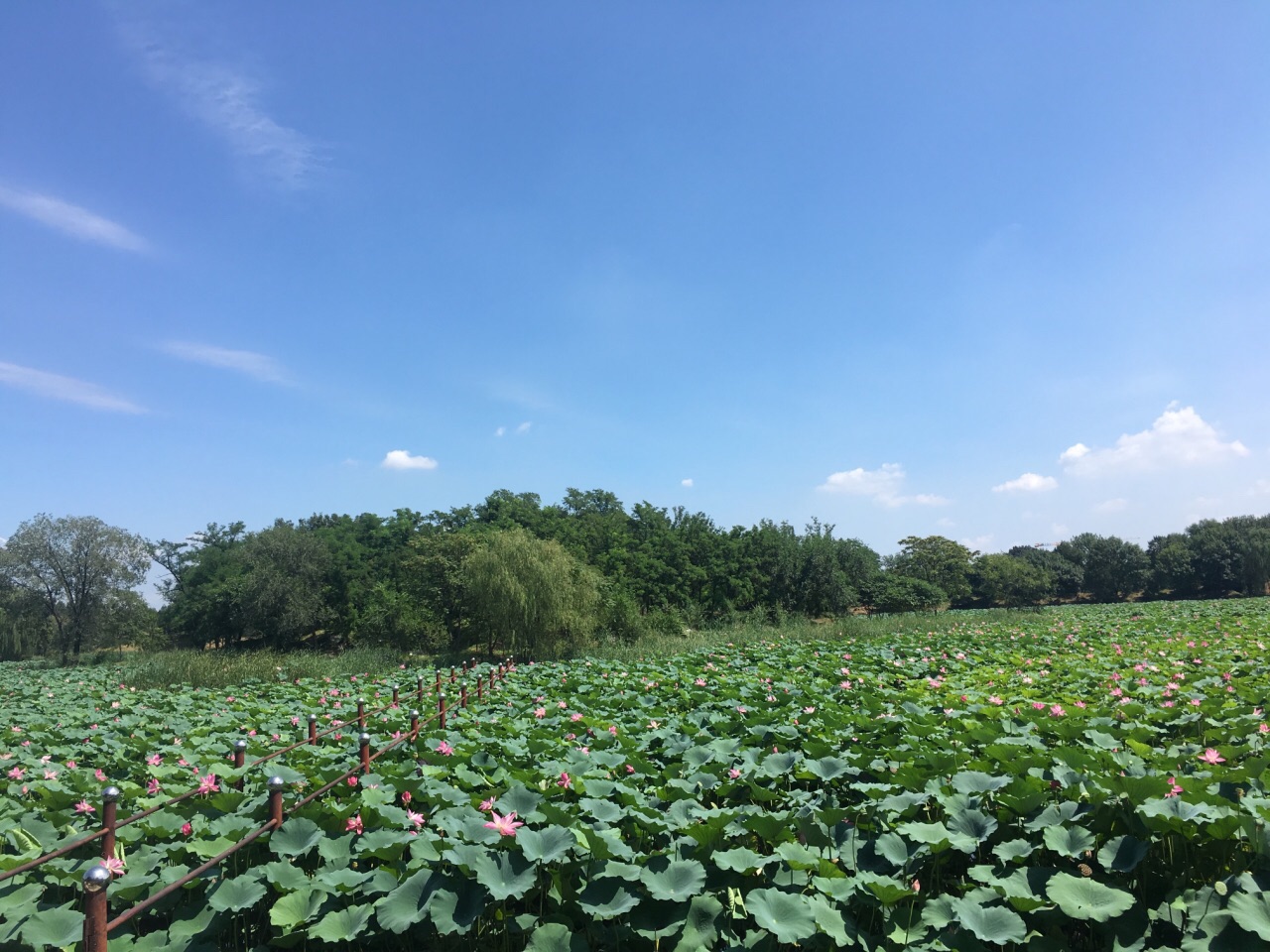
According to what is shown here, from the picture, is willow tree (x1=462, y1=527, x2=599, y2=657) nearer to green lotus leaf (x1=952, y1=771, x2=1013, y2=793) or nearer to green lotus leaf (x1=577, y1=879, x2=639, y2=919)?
green lotus leaf (x1=952, y1=771, x2=1013, y2=793)

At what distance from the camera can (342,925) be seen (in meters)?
2.91

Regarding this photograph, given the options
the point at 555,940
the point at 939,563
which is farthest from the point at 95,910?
the point at 939,563

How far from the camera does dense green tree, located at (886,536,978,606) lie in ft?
186

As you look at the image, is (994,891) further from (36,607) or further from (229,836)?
(36,607)

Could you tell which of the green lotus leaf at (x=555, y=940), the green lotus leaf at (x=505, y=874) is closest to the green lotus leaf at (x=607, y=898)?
the green lotus leaf at (x=555, y=940)

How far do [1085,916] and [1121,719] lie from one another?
401cm

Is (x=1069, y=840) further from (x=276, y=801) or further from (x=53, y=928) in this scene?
(x=53, y=928)

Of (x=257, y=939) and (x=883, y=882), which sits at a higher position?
(x=883, y=882)

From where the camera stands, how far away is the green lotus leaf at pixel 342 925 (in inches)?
112

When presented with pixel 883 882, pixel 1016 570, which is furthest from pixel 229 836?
pixel 1016 570

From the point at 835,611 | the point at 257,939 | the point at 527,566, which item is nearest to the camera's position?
the point at 257,939

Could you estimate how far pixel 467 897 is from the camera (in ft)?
9.89

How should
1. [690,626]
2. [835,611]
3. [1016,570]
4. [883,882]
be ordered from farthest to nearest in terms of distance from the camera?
[1016,570] < [835,611] < [690,626] < [883,882]

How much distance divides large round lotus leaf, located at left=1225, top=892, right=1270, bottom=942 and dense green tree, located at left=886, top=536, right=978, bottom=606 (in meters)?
55.9
